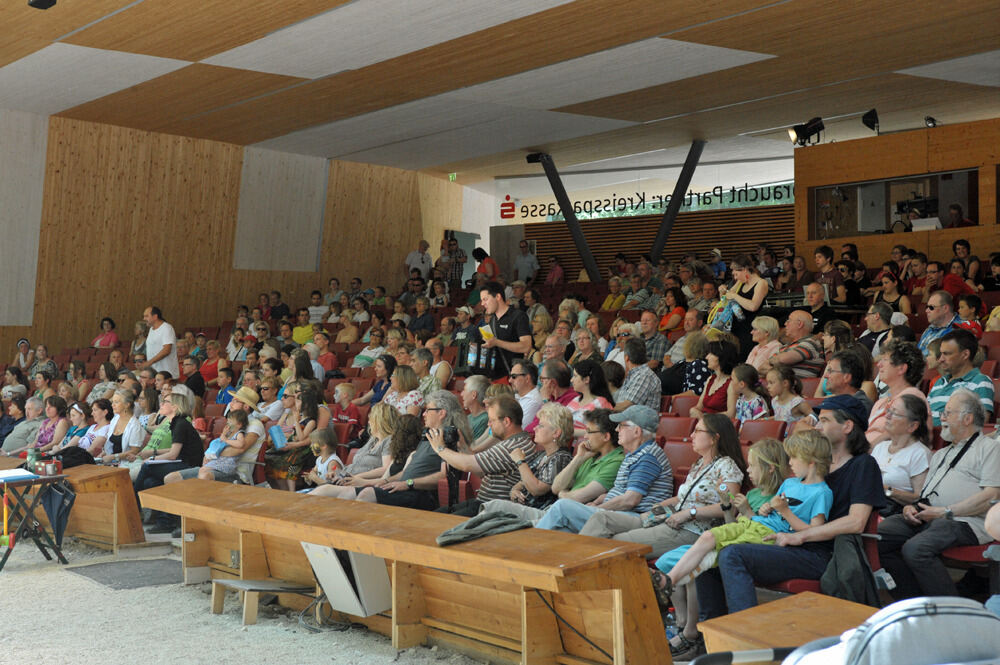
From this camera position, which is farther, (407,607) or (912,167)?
(912,167)

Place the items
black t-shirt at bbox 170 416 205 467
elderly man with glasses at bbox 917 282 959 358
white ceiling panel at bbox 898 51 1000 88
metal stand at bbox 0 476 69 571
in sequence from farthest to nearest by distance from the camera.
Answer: white ceiling panel at bbox 898 51 1000 88, black t-shirt at bbox 170 416 205 467, elderly man with glasses at bbox 917 282 959 358, metal stand at bbox 0 476 69 571

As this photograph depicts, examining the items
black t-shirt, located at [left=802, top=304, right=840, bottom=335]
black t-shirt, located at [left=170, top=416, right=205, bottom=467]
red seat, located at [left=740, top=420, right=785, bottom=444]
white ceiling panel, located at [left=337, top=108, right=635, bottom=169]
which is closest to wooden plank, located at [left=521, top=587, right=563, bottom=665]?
red seat, located at [left=740, top=420, right=785, bottom=444]

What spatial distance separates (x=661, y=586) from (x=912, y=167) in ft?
28.3

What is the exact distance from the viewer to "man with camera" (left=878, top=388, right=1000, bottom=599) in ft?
12.2

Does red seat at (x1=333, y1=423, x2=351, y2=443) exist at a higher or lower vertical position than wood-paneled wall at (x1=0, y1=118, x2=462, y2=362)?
lower

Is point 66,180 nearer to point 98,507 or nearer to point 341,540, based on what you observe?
point 98,507

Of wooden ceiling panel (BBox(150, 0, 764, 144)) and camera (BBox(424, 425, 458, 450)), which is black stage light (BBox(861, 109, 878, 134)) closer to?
wooden ceiling panel (BBox(150, 0, 764, 144))

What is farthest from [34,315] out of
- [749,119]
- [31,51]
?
[749,119]

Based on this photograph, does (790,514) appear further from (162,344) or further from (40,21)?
(162,344)

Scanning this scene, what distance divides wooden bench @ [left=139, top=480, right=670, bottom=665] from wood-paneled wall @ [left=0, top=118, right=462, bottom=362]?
27.4ft

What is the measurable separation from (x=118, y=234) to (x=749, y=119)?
814cm

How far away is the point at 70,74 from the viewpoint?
1004cm

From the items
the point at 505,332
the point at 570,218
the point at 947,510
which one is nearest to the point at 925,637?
the point at 947,510

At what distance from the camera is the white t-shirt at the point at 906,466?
420cm
